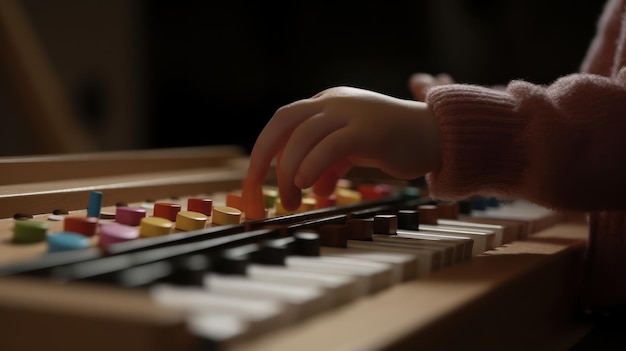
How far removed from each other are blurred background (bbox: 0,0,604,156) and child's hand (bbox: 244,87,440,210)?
0.73 meters

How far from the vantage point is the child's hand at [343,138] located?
2.39ft

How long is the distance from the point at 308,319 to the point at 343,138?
1.03 ft

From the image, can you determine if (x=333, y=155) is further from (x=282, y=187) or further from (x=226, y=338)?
(x=226, y=338)

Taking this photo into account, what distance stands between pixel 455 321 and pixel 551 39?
3.95ft

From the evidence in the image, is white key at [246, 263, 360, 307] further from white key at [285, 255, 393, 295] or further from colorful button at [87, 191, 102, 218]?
colorful button at [87, 191, 102, 218]

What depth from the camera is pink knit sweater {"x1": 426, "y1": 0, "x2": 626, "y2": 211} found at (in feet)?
2.49

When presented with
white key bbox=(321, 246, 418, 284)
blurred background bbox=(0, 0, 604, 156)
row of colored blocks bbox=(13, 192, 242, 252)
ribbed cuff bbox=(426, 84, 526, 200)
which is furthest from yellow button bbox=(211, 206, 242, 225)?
blurred background bbox=(0, 0, 604, 156)

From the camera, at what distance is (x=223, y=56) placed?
2.15 m

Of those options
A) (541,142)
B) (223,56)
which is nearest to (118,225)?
(541,142)

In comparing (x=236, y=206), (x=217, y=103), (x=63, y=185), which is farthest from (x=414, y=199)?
(x=217, y=103)

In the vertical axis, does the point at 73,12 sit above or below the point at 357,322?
above

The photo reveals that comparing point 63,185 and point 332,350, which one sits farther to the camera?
point 63,185

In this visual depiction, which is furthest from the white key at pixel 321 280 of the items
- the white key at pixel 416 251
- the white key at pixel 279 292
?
the white key at pixel 416 251

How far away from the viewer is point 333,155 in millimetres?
726
